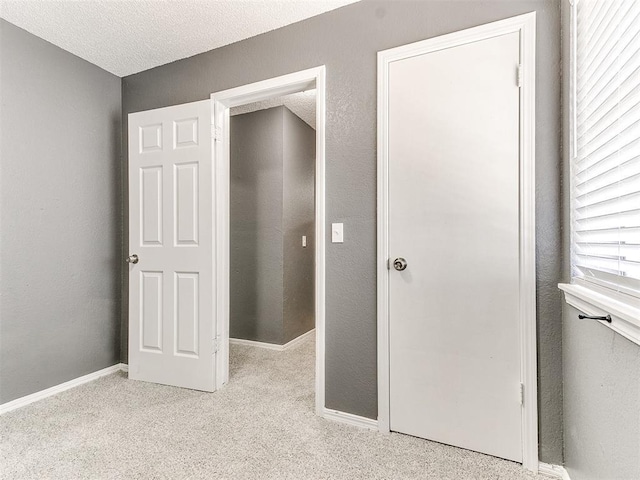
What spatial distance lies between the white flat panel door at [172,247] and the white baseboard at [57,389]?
30 centimetres

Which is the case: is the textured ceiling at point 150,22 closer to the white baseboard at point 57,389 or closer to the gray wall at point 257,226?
the gray wall at point 257,226

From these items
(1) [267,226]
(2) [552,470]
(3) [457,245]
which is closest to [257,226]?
(1) [267,226]

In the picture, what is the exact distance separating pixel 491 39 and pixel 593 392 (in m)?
1.54

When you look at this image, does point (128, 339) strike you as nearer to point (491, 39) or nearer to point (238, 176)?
point (238, 176)

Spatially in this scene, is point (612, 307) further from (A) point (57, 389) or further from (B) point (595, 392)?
(A) point (57, 389)

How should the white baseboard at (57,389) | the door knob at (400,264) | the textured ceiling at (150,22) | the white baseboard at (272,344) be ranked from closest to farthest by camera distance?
the door knob at (400,264) < the textured ceiling at (150,22) < the white baseboard at (57,389) < the white baseboard at (272,344)

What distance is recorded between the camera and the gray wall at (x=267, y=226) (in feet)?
11.3

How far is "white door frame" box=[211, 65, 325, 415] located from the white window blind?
121cm

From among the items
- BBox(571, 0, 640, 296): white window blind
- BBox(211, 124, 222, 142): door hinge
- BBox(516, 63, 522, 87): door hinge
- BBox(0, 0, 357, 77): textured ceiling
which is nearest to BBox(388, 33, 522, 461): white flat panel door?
BBox(516, 63, 522, 87): door hinge

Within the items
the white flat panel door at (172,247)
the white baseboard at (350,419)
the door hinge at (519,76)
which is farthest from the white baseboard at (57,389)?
the door hinge at (519,76)

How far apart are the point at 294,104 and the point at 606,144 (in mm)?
2742

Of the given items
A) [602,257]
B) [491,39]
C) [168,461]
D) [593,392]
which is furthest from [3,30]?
[593,392]

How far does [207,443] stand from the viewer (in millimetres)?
1747

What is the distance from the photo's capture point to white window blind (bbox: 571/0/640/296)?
3.06ft
